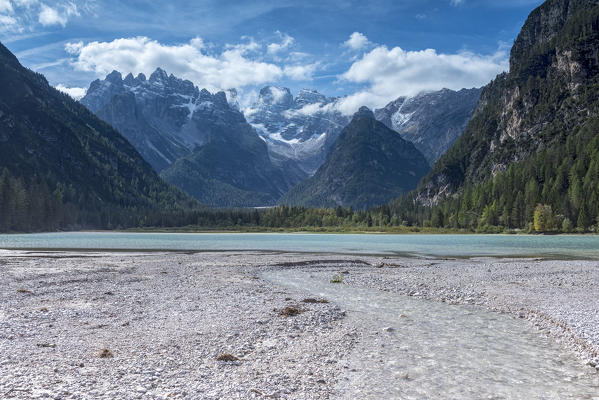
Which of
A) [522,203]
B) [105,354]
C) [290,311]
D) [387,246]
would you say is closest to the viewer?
[105,354]

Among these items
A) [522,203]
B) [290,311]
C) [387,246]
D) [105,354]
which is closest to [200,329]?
[105,354]

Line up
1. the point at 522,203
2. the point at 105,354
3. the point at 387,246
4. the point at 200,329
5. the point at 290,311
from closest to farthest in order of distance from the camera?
1. the point at 105,354
2. the point at 200,329
3. the point at 290,311
4. the point at 387,246
5. the point at 522,203

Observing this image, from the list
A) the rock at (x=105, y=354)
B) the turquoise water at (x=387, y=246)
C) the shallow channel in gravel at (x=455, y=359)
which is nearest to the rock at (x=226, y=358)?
the rock at (x=105, y=354)

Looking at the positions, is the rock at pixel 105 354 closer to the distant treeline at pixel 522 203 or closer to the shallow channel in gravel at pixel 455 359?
the shallow channel in gravel at pixel 455 359

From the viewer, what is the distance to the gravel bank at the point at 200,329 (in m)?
12.3

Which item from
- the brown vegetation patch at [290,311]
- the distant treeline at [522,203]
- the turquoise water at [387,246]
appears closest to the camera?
the brown vegetation patch at [290,311]

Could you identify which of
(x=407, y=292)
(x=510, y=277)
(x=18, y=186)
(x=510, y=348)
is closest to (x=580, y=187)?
(x=510, y=277)

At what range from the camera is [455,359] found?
15.0 meters

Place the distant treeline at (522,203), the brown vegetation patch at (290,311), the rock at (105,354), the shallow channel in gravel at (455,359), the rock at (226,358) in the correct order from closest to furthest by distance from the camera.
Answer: the shallow channel in gravel at (455,359)
the rock at (105,354)
the rock at (226,358)
the brown vegetation patch at (290,311)
the distant treeline at (522,203)

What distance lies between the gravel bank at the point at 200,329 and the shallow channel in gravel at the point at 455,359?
2.84ft

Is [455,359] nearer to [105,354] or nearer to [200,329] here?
[200,329]

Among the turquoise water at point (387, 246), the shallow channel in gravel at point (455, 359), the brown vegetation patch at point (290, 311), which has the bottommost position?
the turquoise water at point (387, 246)

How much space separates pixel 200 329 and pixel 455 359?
34.4 ft

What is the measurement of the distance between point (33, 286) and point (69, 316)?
1254 centimetres
